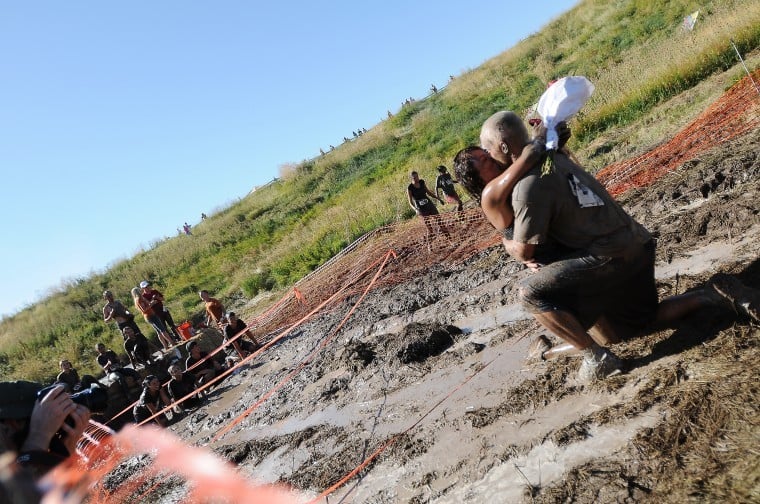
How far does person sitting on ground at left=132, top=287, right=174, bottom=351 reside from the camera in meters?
13.5

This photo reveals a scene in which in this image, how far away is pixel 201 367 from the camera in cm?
1136

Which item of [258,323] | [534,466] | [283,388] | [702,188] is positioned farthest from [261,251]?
[534,466]

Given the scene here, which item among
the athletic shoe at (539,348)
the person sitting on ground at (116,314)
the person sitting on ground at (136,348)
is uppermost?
the person sitting on ground at (116,314)

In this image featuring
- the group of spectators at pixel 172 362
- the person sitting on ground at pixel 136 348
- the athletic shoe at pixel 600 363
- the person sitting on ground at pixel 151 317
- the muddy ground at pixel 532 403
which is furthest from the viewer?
the person sitting on ground at pixel 151 317

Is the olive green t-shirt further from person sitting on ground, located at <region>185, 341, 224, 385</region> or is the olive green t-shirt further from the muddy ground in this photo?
person sitting on ground, located at <region>185, 341, 224, 385</region>

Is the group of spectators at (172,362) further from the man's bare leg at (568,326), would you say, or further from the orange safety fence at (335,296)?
the man's bare leg at (568,326)

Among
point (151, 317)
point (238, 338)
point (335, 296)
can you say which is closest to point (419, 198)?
point (335, 296)

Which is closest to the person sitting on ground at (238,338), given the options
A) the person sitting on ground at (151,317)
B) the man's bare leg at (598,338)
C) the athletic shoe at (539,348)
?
the person sitting on ground at (151,317)

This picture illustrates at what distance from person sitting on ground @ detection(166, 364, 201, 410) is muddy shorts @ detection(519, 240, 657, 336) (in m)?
8.19

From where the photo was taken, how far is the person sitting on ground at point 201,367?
1108 cm

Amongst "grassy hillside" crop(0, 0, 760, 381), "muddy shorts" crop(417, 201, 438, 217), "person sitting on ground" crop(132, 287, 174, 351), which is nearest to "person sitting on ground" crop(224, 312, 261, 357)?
"person sitting on ground" crop(132, 287, 174, 351)

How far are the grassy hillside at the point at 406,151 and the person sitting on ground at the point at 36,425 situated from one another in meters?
11.7

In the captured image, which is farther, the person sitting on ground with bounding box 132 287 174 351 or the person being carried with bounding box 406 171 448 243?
the person sitting on ground with bounding box 132 287 174 351

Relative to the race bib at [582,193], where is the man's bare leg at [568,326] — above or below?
below
